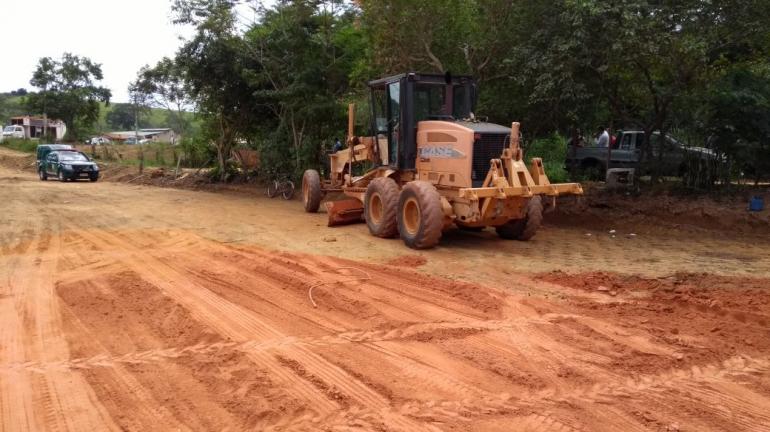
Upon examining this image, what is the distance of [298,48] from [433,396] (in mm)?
16000

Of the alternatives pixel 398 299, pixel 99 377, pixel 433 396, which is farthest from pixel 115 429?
pixel 398 299

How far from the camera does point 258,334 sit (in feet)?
18.5

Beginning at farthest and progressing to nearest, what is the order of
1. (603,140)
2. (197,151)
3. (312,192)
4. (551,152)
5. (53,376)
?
(197,151) < (551,152) < (603,140) < (312,192) < (53,376)

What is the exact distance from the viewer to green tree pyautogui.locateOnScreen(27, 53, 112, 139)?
160ft

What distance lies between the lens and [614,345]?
17.3ft

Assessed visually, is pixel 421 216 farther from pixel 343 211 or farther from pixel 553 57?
pixel 553 57

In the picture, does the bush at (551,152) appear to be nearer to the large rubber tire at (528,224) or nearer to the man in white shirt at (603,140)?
the man in white shirt at (603,140)

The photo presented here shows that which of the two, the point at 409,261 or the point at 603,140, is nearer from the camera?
the point at 409,261

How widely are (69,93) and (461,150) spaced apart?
158 ft

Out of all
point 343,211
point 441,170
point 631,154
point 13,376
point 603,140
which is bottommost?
point 13,376

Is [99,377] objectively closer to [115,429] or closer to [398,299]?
[115,429]

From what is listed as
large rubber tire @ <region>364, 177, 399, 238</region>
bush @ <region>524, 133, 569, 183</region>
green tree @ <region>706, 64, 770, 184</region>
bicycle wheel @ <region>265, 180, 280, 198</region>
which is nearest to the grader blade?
large rubber tire @ <region>364, 177, 399, 238</region>

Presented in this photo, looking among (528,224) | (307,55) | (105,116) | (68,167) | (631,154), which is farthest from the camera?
(105,116)

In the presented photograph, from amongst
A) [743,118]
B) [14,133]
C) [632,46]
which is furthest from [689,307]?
[14,133]
